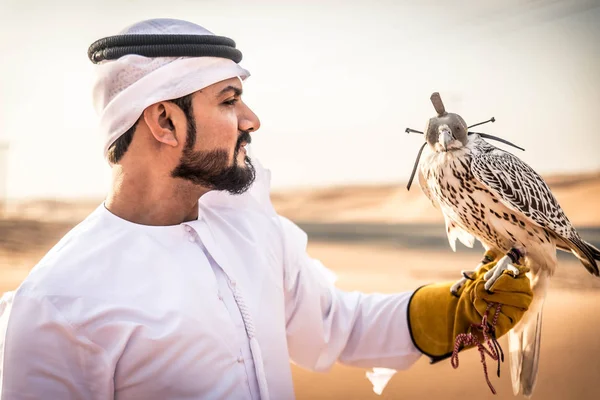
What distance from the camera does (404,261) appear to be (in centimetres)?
436

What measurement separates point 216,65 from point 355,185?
113 inches

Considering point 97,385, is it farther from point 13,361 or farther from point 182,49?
point 182,49

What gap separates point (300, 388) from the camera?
3539 millimetres

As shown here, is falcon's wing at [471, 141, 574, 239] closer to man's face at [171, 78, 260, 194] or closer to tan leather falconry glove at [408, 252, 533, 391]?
tan leather falconry glove at [408, 252, 533, 391]

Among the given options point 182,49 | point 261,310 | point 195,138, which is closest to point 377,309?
point 261,310

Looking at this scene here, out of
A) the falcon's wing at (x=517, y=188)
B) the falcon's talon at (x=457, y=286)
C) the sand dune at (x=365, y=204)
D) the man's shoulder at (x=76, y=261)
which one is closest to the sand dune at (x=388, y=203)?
the sand dune at (x=365, y=204)

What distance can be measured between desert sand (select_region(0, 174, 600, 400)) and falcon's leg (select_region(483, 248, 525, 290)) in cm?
194

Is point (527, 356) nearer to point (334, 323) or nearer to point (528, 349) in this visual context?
point (528, 349)

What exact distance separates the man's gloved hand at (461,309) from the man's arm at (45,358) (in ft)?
3.15

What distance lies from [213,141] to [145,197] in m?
0.24

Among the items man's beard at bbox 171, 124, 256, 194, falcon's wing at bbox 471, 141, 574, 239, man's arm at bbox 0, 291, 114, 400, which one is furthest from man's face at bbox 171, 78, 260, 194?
falcon's wing at bbox 471, 141, 574, 239

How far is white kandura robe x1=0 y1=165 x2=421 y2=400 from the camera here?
1.29m

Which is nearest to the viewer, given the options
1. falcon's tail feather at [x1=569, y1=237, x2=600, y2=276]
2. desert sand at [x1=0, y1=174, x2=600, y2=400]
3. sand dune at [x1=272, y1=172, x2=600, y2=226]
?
falcon's tail feather at [x1=569, y1=237, x2=600, y2=276]

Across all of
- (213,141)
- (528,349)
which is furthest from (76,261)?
(528,349)
